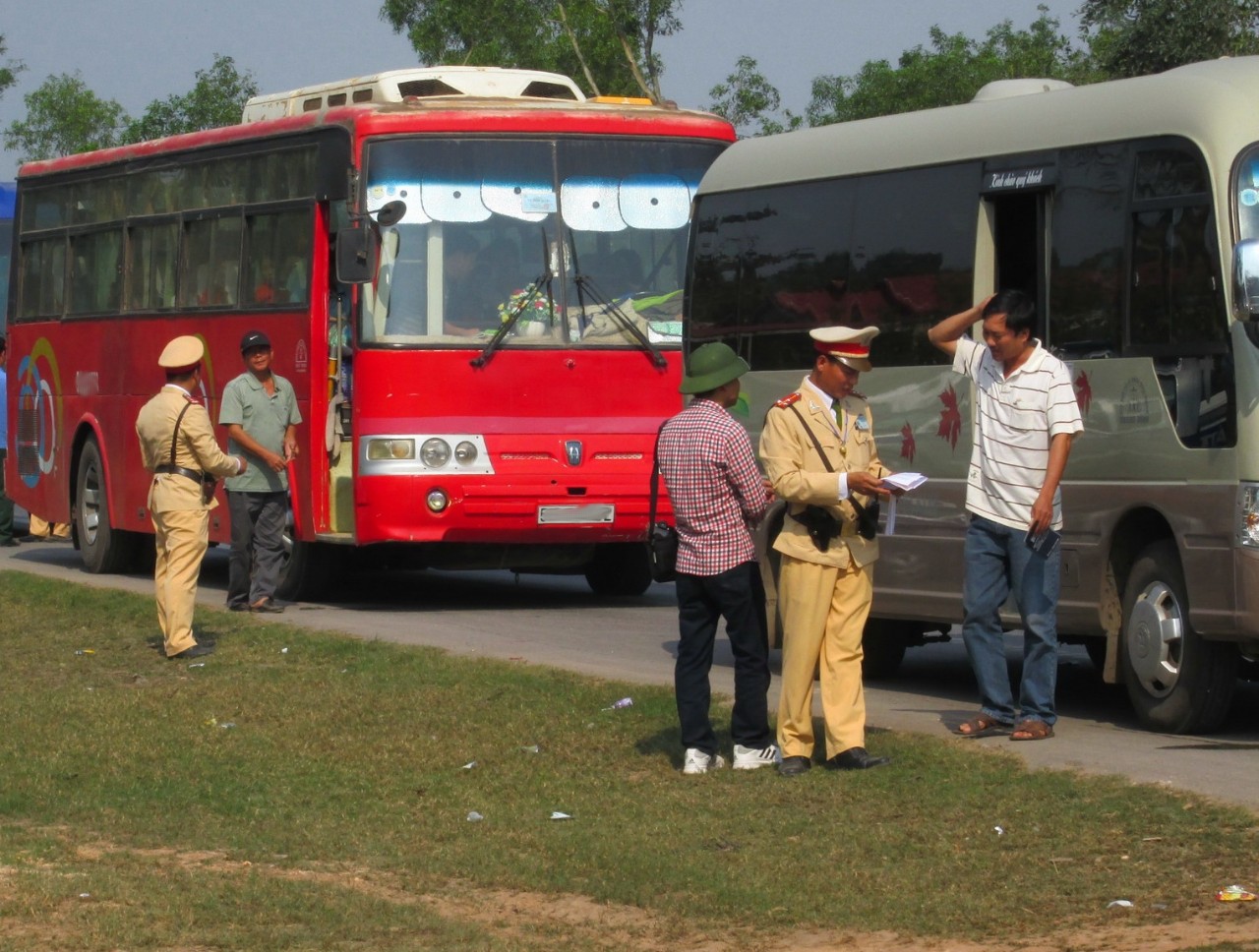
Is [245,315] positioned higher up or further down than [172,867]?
higher up

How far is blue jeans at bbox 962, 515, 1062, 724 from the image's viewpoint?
31.9 ft

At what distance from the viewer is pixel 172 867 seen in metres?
7.71

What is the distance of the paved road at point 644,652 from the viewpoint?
930 cm

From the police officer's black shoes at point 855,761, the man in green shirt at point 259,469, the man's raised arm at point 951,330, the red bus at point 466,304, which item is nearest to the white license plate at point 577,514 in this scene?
the red bus at point 466,304

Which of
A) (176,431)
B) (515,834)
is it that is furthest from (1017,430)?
(176,431)

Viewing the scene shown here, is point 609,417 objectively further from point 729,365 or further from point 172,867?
point 172,867

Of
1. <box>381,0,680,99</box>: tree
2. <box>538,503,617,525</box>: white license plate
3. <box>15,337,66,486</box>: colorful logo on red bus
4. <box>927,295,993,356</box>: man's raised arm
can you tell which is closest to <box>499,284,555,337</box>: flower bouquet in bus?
<box>538,503,617,525</box>: white license plate

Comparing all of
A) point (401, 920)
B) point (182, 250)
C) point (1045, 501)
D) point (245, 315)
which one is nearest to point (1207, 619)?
point (1045, 501)

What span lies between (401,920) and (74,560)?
15.7 meters

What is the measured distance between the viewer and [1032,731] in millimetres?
9742

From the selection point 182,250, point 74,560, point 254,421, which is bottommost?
point 74,560

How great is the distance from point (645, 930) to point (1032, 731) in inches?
133

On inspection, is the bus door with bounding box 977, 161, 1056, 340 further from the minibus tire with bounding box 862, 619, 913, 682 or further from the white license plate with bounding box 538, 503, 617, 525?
the white license plate with bounding box 538, 503, 617, 525

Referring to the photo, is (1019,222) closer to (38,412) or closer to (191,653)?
(191,653)
